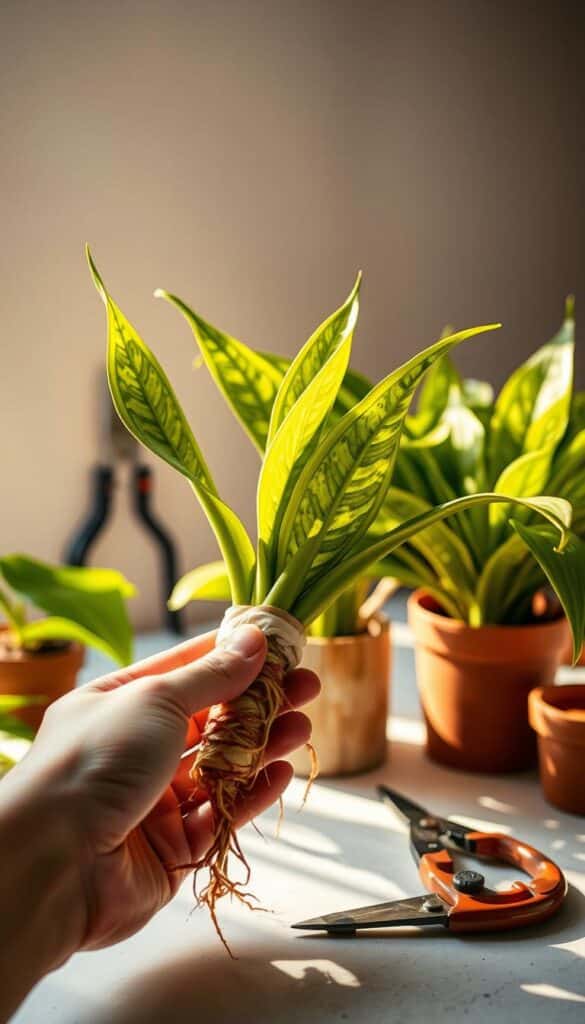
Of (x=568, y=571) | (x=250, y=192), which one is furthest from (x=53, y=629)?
(x=250, y=192)

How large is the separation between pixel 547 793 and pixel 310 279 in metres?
0.82

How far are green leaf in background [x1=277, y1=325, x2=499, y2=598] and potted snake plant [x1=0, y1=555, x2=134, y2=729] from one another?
27 centimetres

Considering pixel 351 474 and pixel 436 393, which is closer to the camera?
pixel 351 474

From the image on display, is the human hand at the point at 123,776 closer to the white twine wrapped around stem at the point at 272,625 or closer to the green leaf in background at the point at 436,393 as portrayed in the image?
the white twine wrapped around stem at the point at 272,625

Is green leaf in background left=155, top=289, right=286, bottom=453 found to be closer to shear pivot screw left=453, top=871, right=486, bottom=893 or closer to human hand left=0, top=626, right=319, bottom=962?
human hand left=0, top=626, right=319, bottom=962

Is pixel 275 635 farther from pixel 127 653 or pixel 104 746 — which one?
pixel 127 653

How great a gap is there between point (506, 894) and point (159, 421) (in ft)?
1.22

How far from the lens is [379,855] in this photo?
78cm

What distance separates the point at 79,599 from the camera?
3.04ft

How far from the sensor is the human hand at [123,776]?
0.57 metres

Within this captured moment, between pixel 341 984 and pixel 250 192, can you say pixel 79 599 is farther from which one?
pixel 250 192

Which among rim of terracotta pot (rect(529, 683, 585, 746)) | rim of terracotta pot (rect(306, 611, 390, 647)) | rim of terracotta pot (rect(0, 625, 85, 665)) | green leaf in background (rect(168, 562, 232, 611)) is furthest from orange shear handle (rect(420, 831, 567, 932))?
rim of terracotta pot (rect(0, 625, 85, 665))

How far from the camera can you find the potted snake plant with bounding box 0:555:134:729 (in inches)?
35.9

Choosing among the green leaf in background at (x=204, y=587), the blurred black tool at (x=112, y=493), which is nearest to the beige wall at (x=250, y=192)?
the blurred black tool at (x=112, y=493)
